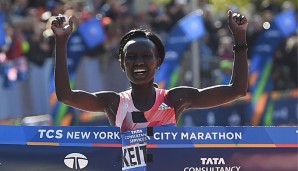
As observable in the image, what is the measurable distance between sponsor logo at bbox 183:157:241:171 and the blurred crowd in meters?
8.71

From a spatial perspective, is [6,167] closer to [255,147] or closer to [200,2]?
[255,147]

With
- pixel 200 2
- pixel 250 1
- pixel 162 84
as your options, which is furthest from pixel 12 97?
pixel 250 1

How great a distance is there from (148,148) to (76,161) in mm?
392

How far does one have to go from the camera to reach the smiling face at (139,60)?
183 inches

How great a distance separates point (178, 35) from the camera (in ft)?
50.4

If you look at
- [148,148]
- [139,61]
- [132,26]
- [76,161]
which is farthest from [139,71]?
[132,26]

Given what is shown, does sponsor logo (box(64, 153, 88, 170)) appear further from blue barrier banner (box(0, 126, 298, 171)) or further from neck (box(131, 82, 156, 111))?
neck (box(131, 82, 156, 111))

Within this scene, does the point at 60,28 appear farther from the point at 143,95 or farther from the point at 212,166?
the point at 212,166

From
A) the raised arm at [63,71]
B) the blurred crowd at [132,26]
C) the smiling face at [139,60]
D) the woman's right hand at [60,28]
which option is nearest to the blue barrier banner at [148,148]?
the raised arm at [63,71]

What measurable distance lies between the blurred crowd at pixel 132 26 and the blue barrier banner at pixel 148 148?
28.0 feet

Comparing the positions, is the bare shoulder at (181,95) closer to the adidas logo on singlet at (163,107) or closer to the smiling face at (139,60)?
the adidas logo on singlet at (163,107)

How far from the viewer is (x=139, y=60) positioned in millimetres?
4648

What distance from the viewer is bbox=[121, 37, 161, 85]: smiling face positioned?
15.3 ft

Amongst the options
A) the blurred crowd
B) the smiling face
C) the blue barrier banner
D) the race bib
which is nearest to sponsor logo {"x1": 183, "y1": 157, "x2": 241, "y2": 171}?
the blue barrier banner
